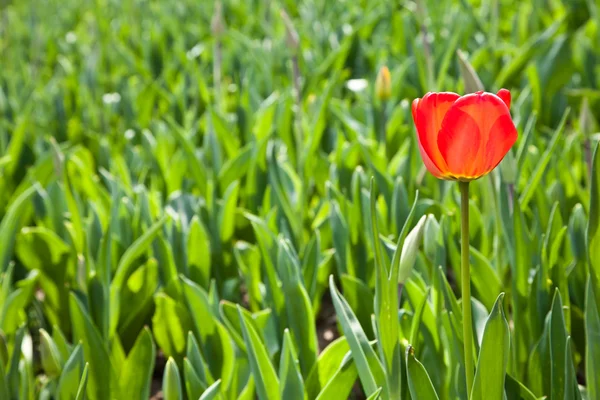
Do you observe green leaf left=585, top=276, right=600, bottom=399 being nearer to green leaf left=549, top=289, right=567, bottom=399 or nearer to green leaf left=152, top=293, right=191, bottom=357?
green leaf left=549, top=289, right=567, bottom=399

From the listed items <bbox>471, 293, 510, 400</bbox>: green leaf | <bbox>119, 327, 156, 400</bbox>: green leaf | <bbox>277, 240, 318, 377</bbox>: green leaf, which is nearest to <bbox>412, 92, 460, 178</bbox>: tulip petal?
<bbox>471, 293, 510, 400</bbox>: green leaf

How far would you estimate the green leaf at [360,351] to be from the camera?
1101 millimetres

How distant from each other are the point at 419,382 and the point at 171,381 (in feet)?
1.27

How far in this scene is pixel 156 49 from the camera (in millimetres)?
3455

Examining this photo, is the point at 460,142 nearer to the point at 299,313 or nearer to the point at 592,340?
the point at 592,340

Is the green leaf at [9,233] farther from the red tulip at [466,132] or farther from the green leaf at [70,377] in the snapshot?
the red tulip at [466,132]

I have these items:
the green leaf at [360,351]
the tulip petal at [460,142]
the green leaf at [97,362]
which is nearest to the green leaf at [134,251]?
the green leaf at [97,362]

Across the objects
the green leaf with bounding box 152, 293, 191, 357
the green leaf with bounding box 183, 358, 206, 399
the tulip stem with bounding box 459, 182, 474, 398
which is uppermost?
the tulip stem with bounding box 459, 182, 474, 398

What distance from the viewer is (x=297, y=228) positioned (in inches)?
70.0

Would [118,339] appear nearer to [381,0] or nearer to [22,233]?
[22,233]

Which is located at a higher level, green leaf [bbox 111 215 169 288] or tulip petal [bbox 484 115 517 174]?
tulip petal [bbox 484 115 517 174]

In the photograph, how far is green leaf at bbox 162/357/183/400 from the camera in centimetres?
120

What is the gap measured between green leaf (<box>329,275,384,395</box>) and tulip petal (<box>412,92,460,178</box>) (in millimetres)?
282

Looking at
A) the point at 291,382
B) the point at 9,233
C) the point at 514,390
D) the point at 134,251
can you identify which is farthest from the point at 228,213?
the point at 514,390
